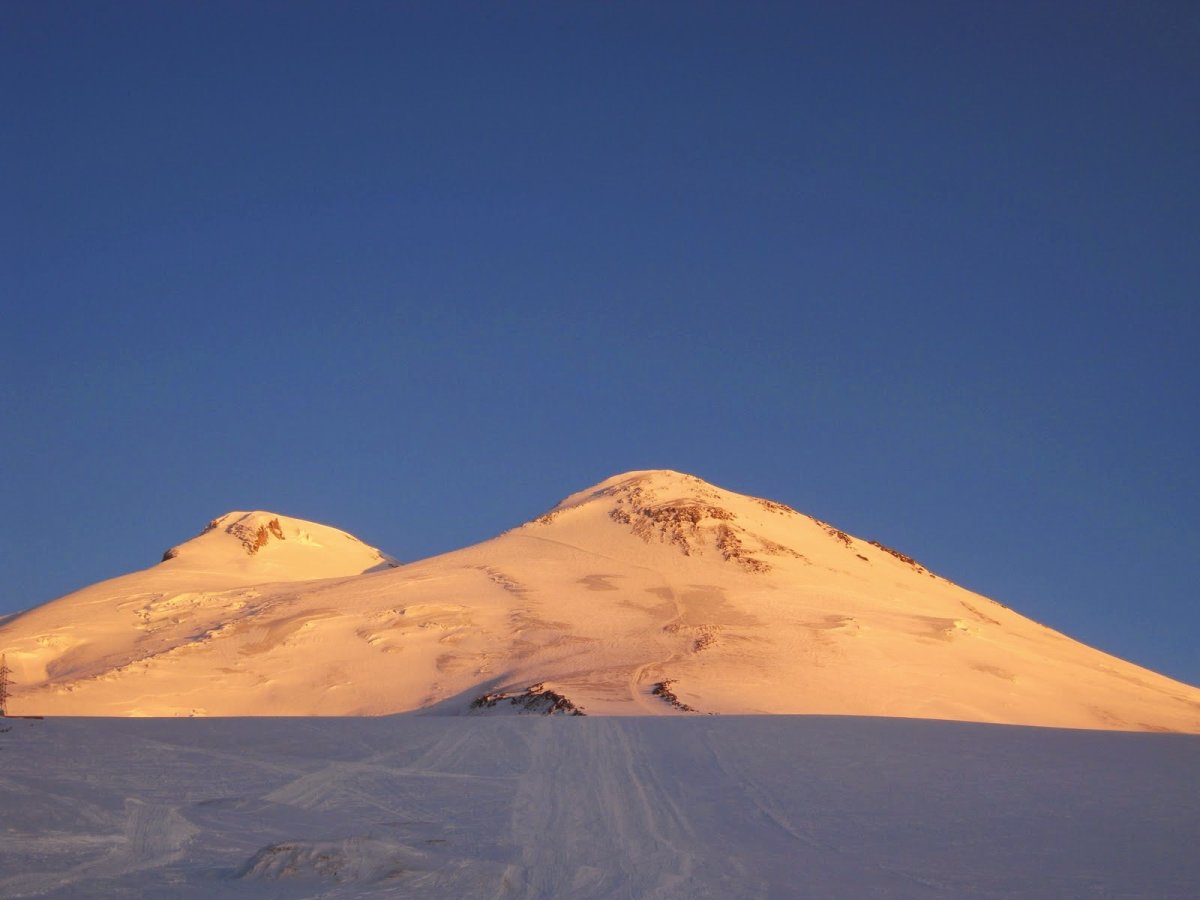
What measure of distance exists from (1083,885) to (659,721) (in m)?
12.2

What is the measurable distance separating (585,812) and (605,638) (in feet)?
74.1

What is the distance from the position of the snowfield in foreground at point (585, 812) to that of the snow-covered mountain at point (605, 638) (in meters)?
9.41

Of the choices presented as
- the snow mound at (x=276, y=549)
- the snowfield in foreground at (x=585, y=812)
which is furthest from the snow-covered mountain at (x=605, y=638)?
the snowfield in foreground at (x=585, y=812)

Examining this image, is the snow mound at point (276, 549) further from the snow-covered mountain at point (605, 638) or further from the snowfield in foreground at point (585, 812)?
the snowfield in foreground at point (585, 812)

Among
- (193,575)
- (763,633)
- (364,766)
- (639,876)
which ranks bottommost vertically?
(639,876)

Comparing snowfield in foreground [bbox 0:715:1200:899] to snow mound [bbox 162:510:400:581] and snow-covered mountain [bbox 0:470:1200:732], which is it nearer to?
snow-covered mountain [bbox 0:470:1200:732]

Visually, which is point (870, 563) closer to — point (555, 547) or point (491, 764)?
point (555, 547)

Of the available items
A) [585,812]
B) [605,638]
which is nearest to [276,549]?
[605,638]

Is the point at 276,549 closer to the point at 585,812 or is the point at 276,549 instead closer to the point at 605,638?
the point at 605,638

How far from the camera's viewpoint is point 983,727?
19.7 meters

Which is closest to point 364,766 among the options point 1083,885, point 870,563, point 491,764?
point 491,764

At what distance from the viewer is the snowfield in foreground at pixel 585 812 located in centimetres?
816

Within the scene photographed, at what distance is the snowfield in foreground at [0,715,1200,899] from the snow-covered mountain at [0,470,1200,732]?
9.41m

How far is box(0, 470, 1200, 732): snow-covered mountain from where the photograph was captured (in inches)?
1143
